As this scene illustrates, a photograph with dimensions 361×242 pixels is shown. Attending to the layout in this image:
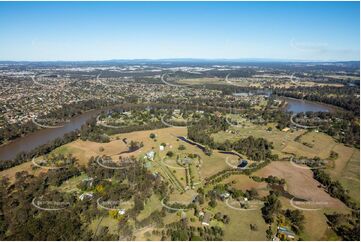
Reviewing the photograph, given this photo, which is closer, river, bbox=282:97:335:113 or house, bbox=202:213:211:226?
house, bbox=202:213:211:226

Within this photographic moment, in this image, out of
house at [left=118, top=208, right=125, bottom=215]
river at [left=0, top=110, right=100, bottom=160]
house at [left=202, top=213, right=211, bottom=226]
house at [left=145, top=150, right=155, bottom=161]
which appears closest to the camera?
house at [left=202, top=213, right=211, bottom=226]

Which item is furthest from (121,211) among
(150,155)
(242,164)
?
(242,164)

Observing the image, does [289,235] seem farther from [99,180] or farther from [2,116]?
[2,116]

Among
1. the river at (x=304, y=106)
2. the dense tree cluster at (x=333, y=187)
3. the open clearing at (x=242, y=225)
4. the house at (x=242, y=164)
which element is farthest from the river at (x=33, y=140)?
the river at (x=304, y=106)

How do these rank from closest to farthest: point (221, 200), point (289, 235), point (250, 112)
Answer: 1. point (289, 235)
2. point (221, 200)
3. point (250, 112)

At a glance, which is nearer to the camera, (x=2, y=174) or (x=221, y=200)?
(x=221, y=200)

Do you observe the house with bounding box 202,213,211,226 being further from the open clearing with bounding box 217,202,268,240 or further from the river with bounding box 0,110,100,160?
the river with bounding box 0,110,100,160

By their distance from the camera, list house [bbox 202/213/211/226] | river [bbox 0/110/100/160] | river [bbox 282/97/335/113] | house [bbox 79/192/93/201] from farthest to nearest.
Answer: river [bbox 282/97/335/113] < river [bbox 0/110/100/160] < house [bbox 79/192/93/201] < house [bbox 202/213/211/226]

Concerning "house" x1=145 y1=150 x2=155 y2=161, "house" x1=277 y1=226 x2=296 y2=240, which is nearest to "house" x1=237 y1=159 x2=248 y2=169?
"house" x1=145 y1=150 x2=155 y2=161

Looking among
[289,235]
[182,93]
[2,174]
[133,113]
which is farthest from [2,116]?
[289,235]

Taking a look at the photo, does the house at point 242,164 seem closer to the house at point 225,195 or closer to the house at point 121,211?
the house at point 225,195

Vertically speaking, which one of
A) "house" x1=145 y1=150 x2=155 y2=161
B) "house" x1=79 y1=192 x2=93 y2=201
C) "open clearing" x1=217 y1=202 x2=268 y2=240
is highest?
"house" x1=145 y1=150 x2=155 y2=161
